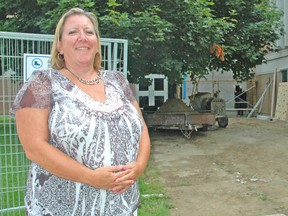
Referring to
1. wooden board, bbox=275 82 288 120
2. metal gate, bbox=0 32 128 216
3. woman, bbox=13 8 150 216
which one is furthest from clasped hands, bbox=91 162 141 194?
wooden board, bbox=275 82 288 120

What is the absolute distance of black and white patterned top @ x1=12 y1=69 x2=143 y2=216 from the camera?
1.78 meters

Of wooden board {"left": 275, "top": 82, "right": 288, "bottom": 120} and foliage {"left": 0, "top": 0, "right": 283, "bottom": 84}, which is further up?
foliage {"left": 0, "top": 0, "right": 283, "bottom": 84}

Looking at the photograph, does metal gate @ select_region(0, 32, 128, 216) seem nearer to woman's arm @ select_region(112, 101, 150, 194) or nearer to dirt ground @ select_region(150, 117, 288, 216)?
woman's arm @ select_region(112, 101, 150, 194)

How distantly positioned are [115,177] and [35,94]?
0.56m

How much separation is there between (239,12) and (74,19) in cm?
930

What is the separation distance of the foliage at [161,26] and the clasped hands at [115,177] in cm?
525

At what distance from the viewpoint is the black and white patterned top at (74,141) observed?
5.82 ft

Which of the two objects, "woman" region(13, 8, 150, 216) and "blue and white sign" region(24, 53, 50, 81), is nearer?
"woman" region(13, 8, 150, 216)

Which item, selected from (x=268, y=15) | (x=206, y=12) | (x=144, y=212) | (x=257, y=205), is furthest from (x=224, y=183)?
(x=268, y=15)

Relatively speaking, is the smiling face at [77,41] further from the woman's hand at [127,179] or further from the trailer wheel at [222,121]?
the trailer wheel at [222,121]

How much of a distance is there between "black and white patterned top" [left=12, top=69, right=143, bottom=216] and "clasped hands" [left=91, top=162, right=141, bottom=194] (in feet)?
0.15

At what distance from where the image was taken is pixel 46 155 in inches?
67.7

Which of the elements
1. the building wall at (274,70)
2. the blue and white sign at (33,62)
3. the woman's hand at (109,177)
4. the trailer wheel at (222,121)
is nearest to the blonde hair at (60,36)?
the woman's hand at (109,177)

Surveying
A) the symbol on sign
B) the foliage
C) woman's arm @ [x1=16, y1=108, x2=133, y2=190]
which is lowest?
woman's arm @ [x1=16, y1=108, x2=133, y2=190]
